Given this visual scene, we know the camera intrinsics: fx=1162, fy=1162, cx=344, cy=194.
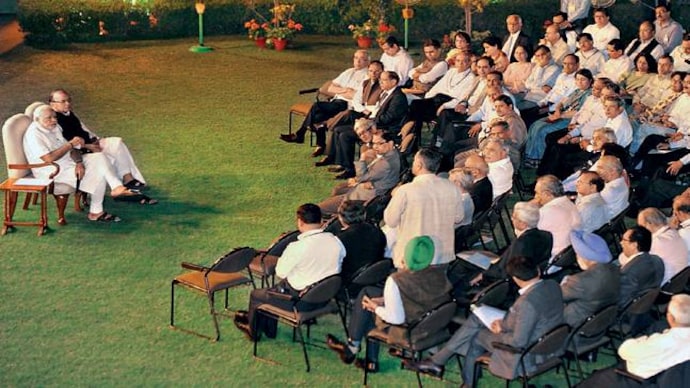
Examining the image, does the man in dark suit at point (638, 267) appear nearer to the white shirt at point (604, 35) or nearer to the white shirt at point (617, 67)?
the white shirt at point (617, 67)

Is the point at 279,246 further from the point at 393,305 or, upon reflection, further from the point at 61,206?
the point at 61,206

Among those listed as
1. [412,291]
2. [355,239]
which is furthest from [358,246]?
[412,291]

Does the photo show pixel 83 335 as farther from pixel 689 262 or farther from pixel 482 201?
pixel 689 262

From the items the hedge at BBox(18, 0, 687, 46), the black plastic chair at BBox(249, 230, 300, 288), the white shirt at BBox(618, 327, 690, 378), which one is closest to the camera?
the white shirt at BBox(618, 327, 690, 378)

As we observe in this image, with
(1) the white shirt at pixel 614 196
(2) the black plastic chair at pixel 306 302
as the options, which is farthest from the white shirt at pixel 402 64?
(2) the black plastic chair at pixel 306 302

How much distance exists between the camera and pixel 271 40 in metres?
21.7

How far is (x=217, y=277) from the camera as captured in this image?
9.66m

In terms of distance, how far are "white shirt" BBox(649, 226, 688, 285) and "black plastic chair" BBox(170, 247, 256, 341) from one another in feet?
10.6

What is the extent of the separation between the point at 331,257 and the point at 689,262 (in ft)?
9.56

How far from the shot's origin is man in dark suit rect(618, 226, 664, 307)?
8.75m

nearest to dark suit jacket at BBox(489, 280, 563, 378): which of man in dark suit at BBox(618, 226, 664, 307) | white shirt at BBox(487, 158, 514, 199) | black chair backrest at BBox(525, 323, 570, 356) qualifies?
black chair backrest at BBox(525, 323, 570, 356)

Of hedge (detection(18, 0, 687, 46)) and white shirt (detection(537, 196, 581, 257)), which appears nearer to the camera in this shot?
white shirt (detection(537, 196, 581, 257))

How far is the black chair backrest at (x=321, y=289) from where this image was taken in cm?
881

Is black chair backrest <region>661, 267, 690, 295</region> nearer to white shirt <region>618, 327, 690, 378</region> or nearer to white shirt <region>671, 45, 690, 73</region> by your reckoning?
white shirt <region>618, 327, 690, 378</region>
